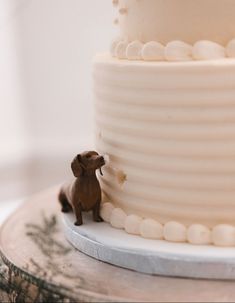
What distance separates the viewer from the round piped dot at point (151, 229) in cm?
134

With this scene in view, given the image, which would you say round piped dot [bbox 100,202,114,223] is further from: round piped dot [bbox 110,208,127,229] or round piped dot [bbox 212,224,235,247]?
round piped dot [bbox 212,224,235,247]

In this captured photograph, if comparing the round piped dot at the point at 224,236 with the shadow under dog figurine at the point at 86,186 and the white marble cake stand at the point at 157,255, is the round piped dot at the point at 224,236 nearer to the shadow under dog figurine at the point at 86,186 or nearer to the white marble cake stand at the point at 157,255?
the white marble cake stand at the point at 157,255

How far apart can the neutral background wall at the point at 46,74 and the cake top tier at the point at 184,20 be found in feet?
3.31

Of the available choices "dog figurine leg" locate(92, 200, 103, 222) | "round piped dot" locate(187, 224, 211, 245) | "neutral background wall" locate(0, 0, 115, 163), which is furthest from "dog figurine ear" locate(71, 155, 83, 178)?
"neutral background wall" locate(0, 0, 115, 163)

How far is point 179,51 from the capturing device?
1296mm

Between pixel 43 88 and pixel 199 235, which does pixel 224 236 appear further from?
pixel 43 88

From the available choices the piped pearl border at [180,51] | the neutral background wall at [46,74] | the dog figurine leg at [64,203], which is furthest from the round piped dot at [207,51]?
the neutral background wall at [46,74]

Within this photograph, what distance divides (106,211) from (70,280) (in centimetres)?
26

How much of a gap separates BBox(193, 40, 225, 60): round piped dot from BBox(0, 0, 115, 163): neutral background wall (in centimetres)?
114

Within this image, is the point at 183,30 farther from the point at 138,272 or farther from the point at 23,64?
the point at 23,64

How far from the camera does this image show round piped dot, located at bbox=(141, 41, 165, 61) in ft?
4.35

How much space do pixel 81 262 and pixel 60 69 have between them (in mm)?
1450

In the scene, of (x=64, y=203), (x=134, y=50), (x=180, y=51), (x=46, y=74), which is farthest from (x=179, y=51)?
(x=46, y=74)

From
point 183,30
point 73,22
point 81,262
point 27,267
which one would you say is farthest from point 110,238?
point 73,22
